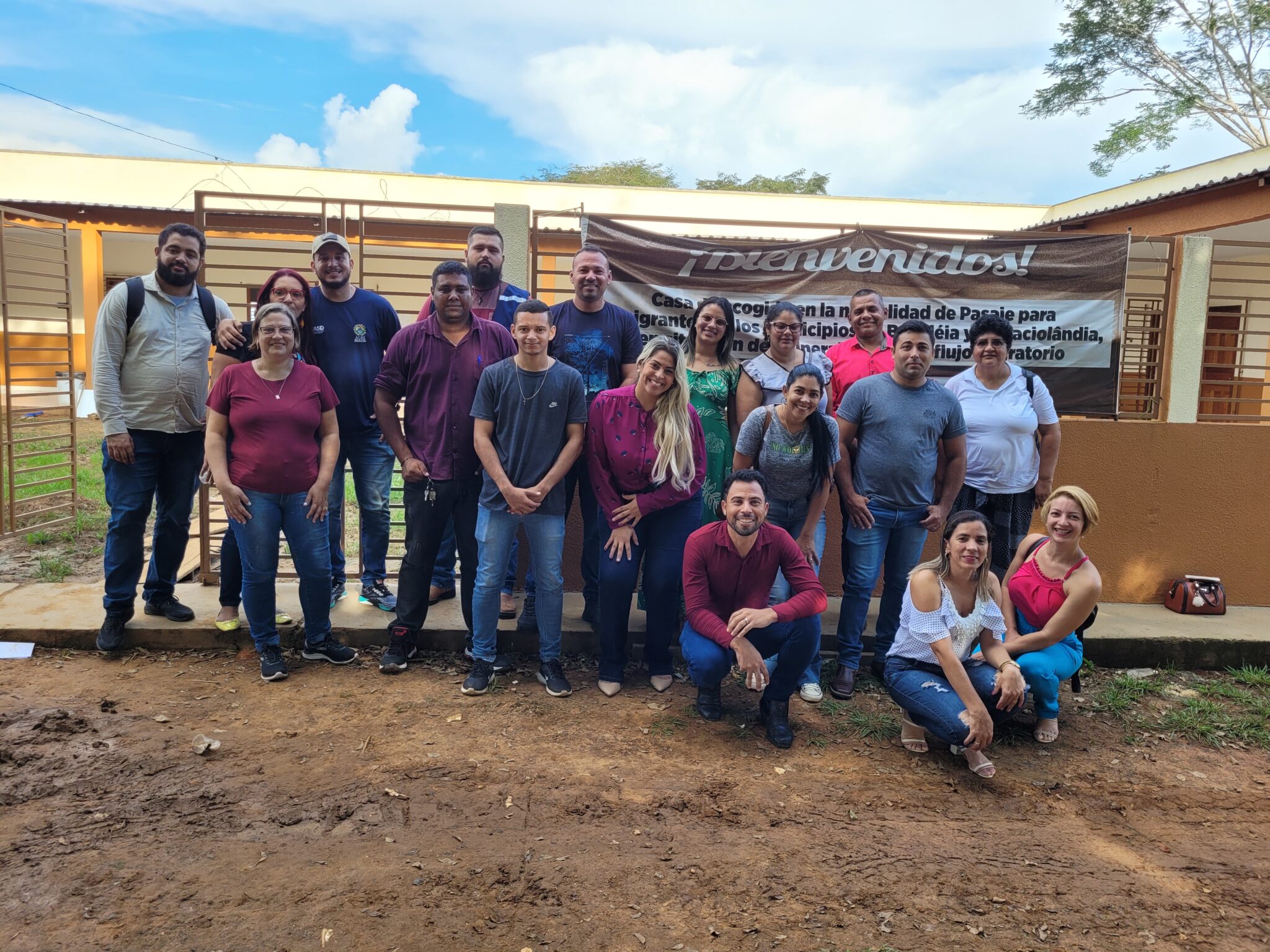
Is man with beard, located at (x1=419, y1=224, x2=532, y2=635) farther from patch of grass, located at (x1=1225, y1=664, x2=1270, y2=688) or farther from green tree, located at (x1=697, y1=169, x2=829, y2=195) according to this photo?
green tree, located at (x1=697, y1=169, x2=829, y2=195)

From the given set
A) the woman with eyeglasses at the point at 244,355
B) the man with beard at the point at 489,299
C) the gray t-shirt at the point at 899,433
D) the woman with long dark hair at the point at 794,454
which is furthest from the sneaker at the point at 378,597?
the gray t-shirt at the point at 899,433

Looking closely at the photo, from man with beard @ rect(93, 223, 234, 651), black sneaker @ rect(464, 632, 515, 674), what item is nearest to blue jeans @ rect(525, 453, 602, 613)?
black sneaker @ rect(464, 632, 515, 674)

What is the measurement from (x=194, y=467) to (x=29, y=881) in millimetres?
2580

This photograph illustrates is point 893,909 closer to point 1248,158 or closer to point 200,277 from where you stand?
point 200,277

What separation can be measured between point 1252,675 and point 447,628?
4908mm

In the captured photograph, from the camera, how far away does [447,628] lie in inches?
199

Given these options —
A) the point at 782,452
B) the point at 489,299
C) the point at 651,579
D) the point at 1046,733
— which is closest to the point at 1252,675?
the point at 1046,733

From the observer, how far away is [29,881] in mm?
2795

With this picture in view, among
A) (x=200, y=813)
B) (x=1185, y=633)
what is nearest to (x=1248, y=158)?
(x=1185, y=633)

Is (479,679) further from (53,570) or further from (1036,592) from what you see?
(53,570)

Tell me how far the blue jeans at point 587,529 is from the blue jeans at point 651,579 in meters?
0.22

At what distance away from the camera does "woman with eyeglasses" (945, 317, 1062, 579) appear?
4.82 metres

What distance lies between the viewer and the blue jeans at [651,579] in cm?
447

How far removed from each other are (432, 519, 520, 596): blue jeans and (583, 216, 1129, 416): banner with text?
1.81 metres
